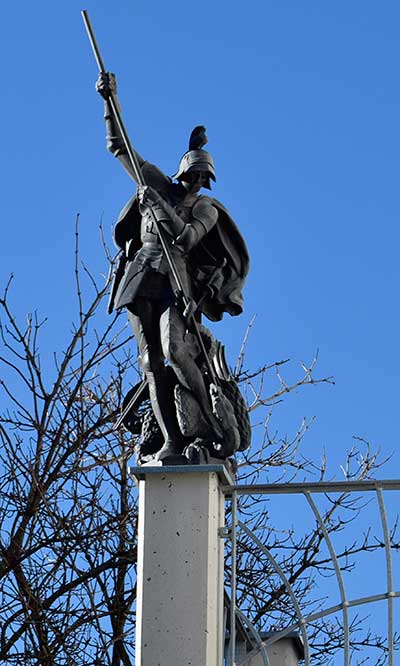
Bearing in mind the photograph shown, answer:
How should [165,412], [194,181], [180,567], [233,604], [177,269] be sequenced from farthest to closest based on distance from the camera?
[194,181] → [177,269] → [165,412] → [233,604] → [180,567]

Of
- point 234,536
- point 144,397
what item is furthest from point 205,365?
point 234,536

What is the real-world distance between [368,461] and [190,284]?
7.92 metres

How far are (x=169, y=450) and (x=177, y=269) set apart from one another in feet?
3.51

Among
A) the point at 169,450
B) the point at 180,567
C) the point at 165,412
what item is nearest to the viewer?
the point at 180,567

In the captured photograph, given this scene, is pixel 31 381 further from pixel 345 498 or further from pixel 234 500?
pixel 234 500

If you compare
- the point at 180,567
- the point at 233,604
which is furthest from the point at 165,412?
the point at 233,604

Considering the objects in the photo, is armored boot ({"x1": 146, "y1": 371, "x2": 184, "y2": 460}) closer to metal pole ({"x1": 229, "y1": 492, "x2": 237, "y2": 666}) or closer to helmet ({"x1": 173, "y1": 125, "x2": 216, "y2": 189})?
metal pole ({"x1": 229, "y1": 492, "x2": 237, "y2": 666})

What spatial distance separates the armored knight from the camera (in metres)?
9.72

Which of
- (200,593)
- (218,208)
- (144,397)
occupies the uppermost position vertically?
(218,208)

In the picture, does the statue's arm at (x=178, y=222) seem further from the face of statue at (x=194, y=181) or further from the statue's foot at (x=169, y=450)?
the statue's foot at (x=169, y=450)

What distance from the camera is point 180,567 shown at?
910 centimetres

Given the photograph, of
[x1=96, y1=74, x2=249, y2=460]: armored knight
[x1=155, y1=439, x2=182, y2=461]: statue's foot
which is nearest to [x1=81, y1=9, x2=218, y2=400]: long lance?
[x1=96, y1=74, x2=249, y2=460]: armored knight

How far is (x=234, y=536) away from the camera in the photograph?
9.38 meters

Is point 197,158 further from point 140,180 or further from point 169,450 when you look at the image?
point 169,450
